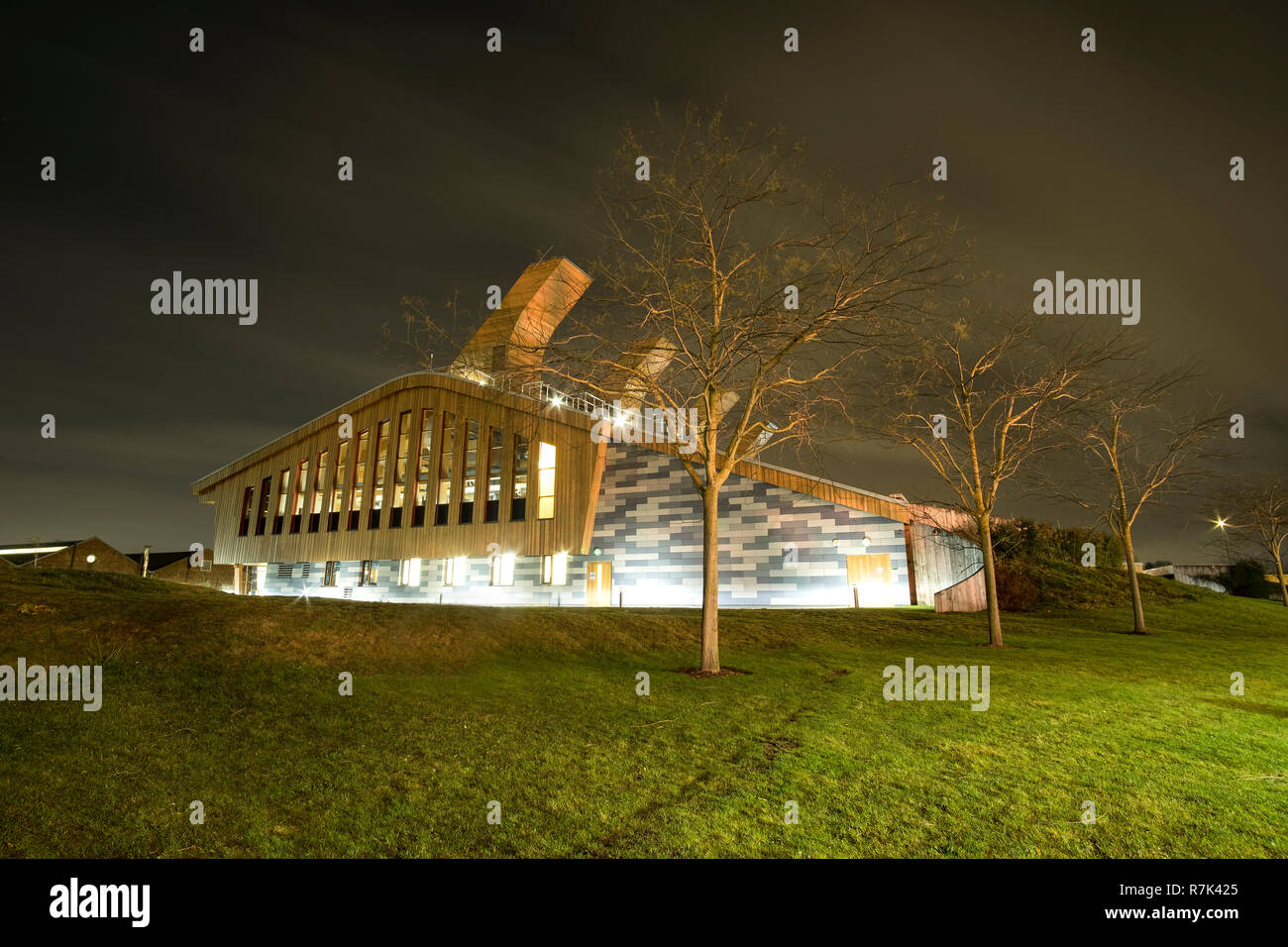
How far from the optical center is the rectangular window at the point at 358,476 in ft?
127

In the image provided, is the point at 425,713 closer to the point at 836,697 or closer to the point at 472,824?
the point at 472,824

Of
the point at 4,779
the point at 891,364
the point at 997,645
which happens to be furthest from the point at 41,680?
the point at 997,645

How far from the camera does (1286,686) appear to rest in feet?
40.3

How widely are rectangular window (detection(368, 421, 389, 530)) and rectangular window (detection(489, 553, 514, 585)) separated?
9.25m

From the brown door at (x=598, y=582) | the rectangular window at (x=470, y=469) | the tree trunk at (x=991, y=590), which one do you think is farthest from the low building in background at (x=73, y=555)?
the tree trunk at (x=991, y=590)

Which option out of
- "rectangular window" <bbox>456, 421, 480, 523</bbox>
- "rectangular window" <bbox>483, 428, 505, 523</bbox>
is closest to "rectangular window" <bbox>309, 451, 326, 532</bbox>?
"rectangular window" <bbox>456, 421, 480, 523</bbox>

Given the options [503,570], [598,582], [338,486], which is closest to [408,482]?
[338,486]

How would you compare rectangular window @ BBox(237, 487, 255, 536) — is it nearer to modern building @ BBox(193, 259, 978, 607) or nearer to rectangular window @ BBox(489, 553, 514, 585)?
modern building @ BBox(193, 259, 978, 607)

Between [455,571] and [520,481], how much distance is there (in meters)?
6.60

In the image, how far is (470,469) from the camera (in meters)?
34.8

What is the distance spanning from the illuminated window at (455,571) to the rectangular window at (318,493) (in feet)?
37.5

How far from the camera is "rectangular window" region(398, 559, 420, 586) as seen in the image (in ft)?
118

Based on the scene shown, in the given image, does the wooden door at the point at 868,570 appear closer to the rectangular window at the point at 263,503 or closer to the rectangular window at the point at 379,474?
the rectangular window at the point at 379,474
